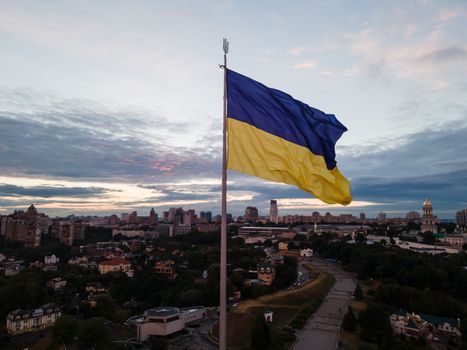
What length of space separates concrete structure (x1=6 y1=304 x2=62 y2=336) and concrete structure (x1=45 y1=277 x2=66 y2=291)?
27.6 feet

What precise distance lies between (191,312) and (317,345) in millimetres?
9910

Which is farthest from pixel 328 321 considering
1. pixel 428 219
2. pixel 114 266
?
pixel 428 219

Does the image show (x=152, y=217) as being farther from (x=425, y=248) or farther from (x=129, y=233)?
(x=425, y=248)

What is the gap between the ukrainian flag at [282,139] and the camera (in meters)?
5.29

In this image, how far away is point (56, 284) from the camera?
36906 millimetres

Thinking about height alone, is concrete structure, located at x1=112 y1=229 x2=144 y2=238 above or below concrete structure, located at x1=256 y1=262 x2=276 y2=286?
above

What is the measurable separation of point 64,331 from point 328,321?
652 inches

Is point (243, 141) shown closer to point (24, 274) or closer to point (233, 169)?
point (233, 169)

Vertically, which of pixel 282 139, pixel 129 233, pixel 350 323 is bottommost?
pixel 350 323

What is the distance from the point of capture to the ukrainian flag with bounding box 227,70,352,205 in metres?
5.29

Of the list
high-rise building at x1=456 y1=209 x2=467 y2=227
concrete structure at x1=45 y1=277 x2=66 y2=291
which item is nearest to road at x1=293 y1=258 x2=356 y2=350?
concrete structure at x1=45 y1=277 x2=66 y2=291

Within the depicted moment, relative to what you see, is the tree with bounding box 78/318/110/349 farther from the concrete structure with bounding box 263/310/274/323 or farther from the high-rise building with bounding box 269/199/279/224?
the high-rise building with bounding box 269/199/279/224

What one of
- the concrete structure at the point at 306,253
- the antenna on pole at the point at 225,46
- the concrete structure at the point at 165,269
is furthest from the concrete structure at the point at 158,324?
the concrete structure at the point at 306,253

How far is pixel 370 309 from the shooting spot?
22.7 m
